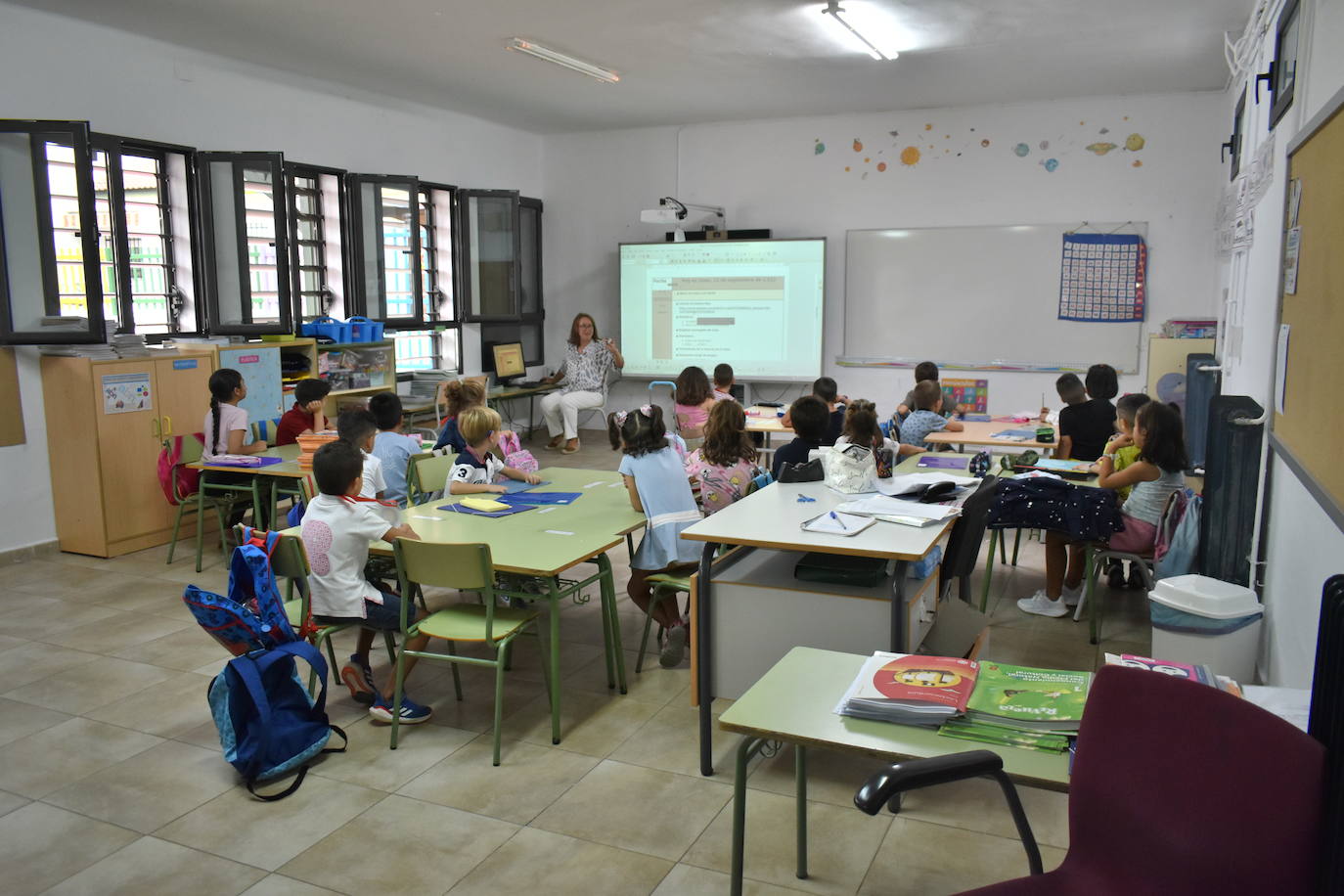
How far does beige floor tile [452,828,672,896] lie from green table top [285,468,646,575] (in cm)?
82

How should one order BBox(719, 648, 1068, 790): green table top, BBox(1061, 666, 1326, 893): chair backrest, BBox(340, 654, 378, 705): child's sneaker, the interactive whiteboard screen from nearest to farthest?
BBox(1061, 666, 1326, 893): chair backrest, BBox(719, 648, 1068, 790): green table top, BBox(340, 654, 378, 705): child's sneaker, the interactive whiteboard screen

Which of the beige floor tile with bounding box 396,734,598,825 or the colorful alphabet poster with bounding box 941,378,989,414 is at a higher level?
the colorful alphabet poster with bounding box 941,378,989,414

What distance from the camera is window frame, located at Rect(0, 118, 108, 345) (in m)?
5.05

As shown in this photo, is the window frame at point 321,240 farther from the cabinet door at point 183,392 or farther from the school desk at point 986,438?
the school desk at point 986,438

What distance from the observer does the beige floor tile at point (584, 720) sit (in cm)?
321

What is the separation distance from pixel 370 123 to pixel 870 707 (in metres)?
7.34

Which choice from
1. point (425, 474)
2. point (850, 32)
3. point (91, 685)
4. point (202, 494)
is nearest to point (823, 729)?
point (425, 474)

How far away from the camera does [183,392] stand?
229 inches

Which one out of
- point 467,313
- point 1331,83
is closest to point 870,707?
point 1331,83

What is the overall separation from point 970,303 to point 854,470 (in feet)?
18.0

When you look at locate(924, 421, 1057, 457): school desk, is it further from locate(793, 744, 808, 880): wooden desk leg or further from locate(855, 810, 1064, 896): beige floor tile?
locate(793, 744, 808, 880): wooden desk leg

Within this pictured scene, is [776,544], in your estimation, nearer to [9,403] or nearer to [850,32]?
[850,32]

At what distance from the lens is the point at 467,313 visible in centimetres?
884

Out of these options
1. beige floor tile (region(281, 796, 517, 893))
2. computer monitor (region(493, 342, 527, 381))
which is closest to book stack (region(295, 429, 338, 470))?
beige floor tile (region(281, 796, 517, 893))
